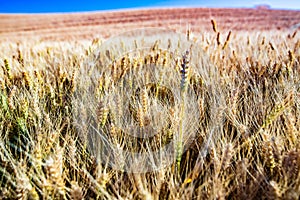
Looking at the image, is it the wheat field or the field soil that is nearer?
the wheat field

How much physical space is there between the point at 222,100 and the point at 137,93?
0.50m

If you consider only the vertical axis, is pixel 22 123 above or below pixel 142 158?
above

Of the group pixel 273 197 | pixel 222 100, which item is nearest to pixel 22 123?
pixel 222 100

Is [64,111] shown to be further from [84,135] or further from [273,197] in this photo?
[273,197]

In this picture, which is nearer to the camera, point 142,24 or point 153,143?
point 153,143

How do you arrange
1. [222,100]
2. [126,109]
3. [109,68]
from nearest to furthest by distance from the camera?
[222,100] < [126,109] < [109,68]

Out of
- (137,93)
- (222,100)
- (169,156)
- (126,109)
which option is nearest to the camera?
(169,156)

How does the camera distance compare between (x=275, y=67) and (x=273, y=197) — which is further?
(x=275, y=67)

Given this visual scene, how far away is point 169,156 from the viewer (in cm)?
108

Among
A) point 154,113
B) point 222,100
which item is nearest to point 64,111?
point 154,113

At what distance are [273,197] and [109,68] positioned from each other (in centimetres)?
144

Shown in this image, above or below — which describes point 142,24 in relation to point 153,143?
above

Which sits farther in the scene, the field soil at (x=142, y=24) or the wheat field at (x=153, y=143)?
the field soil at (x=142, y=24)

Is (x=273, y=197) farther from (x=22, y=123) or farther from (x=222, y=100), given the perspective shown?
(x=22, y=123)
